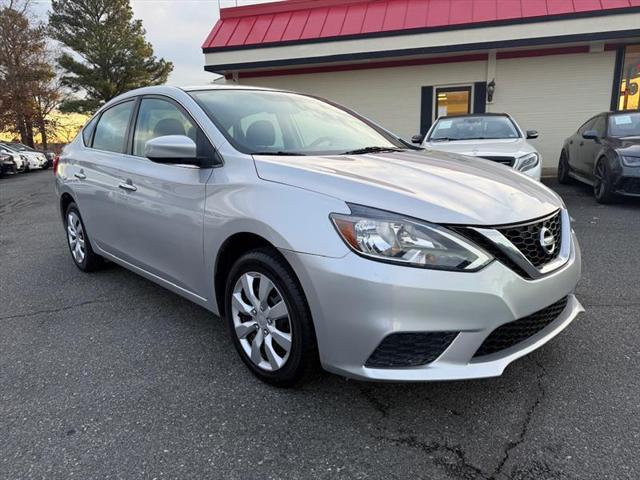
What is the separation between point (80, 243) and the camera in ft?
15.2

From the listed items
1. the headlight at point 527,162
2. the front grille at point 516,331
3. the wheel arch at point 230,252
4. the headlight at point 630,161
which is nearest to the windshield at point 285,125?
the wheel arch at point 230,252

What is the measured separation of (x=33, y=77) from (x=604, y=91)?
30.4 m

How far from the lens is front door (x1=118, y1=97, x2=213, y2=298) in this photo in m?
2.86

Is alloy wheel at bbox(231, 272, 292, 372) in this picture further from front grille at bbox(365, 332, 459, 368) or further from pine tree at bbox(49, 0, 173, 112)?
pine tree at bbox(49, 0, 173, 112)

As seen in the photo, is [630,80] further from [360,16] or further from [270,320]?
[270,320]

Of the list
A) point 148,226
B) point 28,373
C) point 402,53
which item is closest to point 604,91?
point 402,53

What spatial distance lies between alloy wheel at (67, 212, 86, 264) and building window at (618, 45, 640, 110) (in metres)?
11.6

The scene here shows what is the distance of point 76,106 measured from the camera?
32.4m

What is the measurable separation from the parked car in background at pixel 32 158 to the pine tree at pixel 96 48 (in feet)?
36.6

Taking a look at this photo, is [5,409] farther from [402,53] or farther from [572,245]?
[402,53]

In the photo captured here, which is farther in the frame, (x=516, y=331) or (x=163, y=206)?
(x=163, y=206)

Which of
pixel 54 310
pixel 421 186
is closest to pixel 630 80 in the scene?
pixel 421 186

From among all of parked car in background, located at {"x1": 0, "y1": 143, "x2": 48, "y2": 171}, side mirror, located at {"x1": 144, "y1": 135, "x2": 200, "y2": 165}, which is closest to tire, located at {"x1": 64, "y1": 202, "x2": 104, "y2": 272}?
side mirror, located at {"x1": 144, "y1": 135, "x2": 200, "y2": 165}

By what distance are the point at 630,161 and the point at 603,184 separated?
0.57 meters
